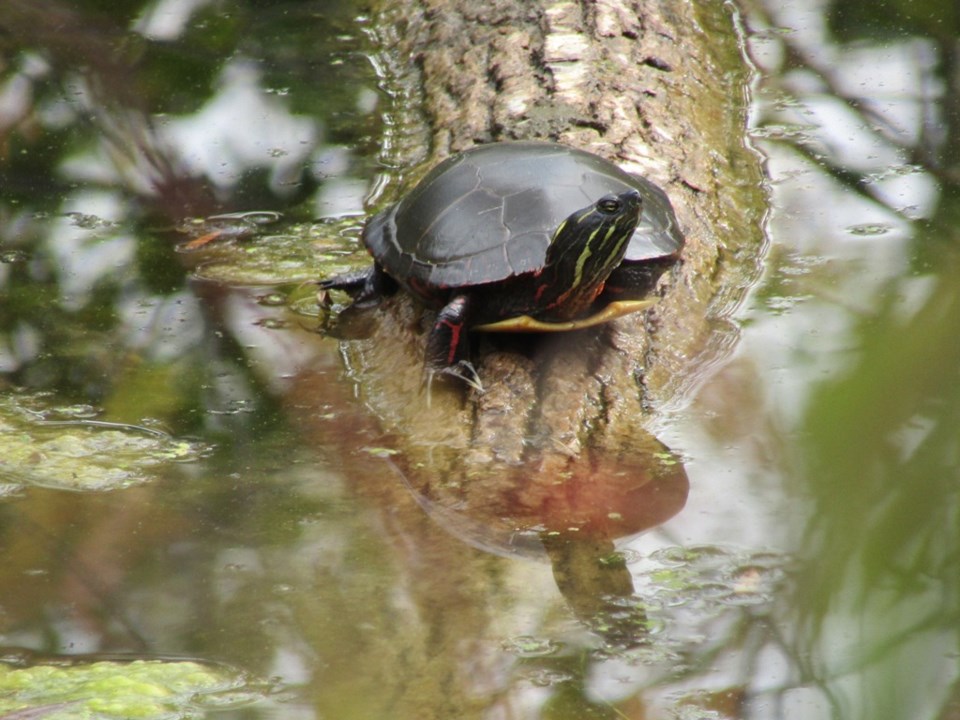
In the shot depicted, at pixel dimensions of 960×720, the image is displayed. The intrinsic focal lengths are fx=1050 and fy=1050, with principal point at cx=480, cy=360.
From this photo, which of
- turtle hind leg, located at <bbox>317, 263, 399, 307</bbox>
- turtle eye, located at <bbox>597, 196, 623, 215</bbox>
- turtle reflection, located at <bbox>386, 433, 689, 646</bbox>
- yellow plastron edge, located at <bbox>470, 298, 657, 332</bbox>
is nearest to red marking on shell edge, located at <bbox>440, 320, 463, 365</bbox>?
yellow plastron edge, located at <bbox>470, 298, 657, 332</bbox>

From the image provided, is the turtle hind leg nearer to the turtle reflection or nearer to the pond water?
the pond water

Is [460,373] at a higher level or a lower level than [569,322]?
lower

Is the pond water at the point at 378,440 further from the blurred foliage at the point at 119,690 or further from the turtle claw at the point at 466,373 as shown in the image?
the turtle claw at the point at 466,373

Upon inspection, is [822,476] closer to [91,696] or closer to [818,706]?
[818,706]

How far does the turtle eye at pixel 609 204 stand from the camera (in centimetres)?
314

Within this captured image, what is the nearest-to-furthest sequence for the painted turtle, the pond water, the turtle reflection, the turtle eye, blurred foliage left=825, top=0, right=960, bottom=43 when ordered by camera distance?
the pond water < the turtle reflection < the turtle eye < the painted turtle < blurred foliage left=825, top=0, right=960, bottom=43

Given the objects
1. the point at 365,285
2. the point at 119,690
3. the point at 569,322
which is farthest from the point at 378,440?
the point at 119,690

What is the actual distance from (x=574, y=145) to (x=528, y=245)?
3.88 ft

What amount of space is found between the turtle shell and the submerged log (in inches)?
11.7

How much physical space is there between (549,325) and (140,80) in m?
4.14

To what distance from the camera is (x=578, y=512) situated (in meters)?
2.93

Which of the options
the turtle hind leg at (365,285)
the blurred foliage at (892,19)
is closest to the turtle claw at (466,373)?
the turtle hind leg at (365,285)

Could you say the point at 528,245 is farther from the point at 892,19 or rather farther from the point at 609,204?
the point at 892,19

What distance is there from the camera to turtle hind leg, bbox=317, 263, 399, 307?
13.8 feet
